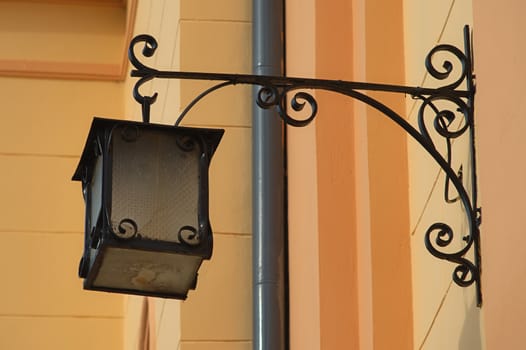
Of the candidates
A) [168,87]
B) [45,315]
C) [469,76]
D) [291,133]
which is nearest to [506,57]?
[469,76]

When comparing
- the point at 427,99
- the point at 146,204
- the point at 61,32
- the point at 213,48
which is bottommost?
the point at 146,204

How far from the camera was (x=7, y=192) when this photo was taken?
931 cm

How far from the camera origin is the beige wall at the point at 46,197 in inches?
359

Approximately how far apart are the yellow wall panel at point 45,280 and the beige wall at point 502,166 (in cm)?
603

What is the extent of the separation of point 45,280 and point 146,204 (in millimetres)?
5499

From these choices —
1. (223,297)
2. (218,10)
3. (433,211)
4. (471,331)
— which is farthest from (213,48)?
(471,331)

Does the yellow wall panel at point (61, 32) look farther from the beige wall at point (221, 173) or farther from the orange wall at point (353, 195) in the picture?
the orange wall at point (353, 195)

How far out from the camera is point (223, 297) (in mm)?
5941

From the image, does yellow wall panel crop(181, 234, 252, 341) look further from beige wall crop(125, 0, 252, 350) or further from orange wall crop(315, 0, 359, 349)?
orange wall crop(315, 0, 359, 349)

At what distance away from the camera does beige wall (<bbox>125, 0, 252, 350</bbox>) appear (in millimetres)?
5910

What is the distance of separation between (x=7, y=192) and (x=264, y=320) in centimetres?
382

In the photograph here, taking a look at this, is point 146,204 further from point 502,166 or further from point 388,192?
point 388,192

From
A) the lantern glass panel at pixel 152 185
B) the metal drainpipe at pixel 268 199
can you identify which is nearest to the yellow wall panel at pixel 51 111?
the metal drainpipe at pixel 268 199

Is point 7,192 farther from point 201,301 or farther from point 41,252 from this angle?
point 201,301
